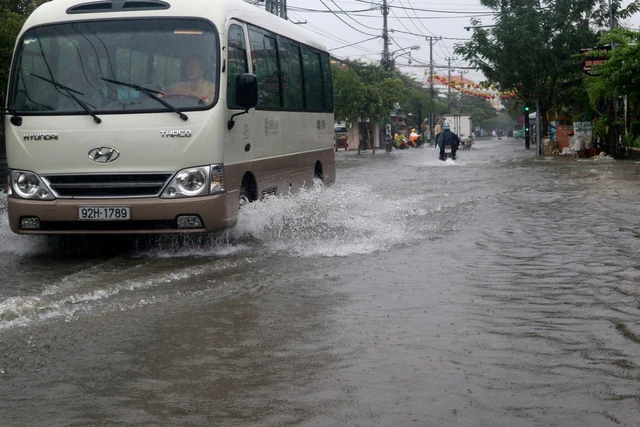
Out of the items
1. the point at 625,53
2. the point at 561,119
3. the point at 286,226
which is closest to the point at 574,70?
the point at 561,119

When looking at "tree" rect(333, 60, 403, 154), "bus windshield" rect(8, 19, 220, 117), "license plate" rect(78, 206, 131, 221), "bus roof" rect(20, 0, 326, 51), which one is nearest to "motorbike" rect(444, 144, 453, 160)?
"tree" rect(333, 60, 403, 154)

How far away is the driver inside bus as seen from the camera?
9.62 metres

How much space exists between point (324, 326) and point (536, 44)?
128 ft

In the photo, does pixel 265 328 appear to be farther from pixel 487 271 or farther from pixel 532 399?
pixel 487 271

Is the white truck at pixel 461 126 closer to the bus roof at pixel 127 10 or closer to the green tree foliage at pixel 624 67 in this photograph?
the green tree foliage at pixel 624 67

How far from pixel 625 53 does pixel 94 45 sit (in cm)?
2169

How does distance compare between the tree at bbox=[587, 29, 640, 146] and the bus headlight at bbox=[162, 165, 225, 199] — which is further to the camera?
the tree at bbox=[587, 29, 640, 146]

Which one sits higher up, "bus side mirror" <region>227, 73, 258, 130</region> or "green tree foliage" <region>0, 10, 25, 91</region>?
"green tree foliage" <region>0, 10, 25, 91</region>

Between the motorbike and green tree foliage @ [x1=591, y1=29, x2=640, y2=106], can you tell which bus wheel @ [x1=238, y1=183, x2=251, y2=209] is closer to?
green tree foliage @ [x1=591, y1=29, x2=640, y2=106]

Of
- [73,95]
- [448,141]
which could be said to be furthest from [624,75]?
[73,95]

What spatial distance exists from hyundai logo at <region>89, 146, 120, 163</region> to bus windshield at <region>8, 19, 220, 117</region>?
1.29 feet

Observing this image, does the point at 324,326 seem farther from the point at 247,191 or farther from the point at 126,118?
the point at 247,191

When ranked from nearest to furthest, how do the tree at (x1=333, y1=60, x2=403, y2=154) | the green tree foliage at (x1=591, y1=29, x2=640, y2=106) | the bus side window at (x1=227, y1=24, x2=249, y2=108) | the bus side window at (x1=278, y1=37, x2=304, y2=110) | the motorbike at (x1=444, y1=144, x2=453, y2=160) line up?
the bus side window at (x1=227, y1=24, x2=249, y2=108) → the bus side window at (x1=278, y1=37, x2=304, y2=110) → the green tree foliage at (x1=591, y1=29, x2=640, y2=106) → the motorbike at (x1=444, y1=144, x2=453, y2=160) → the tree at (x1=333, y1=60, x2=403, y2=154)

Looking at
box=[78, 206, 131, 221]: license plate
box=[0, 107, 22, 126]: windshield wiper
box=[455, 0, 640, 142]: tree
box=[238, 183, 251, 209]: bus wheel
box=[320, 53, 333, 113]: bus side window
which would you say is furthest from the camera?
box=[455, 0, 640, 142]: tree
